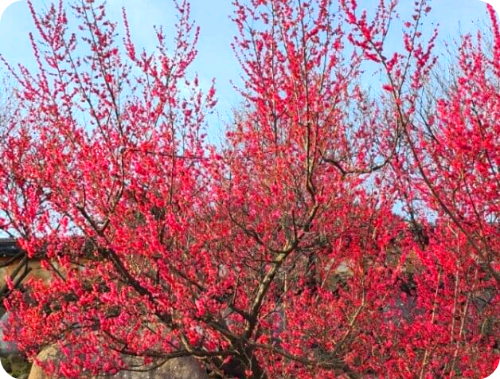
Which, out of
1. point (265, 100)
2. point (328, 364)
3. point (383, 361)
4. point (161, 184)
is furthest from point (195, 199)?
point (383, 361)

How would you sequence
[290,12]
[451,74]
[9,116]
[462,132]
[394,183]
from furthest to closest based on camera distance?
[9,116]
[451,74]
[394,183]
[290,12]
[462,132]

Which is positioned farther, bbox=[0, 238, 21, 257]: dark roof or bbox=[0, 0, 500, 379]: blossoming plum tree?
bbox=[0, 238, 21, 257]: dark roof

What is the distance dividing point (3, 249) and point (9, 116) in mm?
3177

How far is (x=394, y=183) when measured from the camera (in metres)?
8.92

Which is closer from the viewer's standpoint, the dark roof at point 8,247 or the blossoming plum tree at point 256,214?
the blossoming plum tree at point 256,214

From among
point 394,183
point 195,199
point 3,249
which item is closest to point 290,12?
point 195,199

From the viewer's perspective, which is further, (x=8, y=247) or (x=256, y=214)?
(x=8, y=247)

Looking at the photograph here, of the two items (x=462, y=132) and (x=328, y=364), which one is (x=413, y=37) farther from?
(x=328, y=364)

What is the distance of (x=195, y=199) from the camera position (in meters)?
7.27

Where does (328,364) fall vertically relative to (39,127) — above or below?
below

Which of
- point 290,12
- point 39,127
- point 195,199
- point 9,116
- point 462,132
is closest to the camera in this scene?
point 462,132

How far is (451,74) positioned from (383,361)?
673 centimetres

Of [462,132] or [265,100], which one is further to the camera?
[265,100]

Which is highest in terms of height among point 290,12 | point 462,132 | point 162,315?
point 290,12
